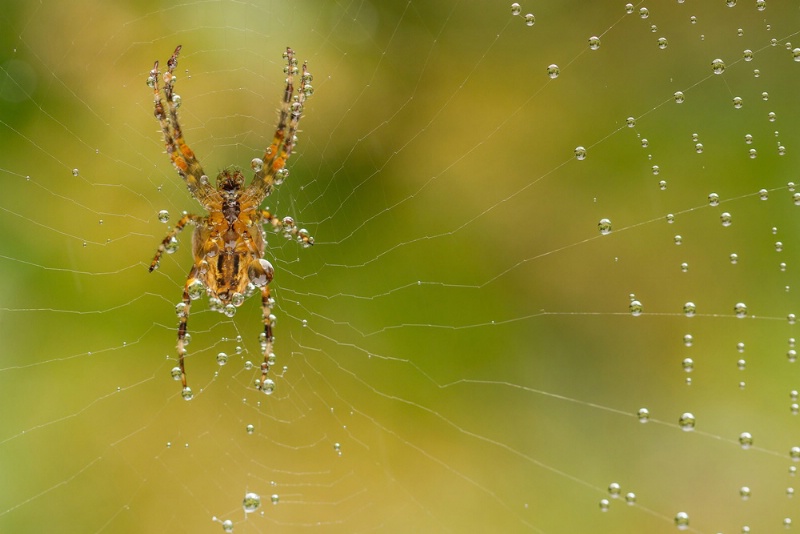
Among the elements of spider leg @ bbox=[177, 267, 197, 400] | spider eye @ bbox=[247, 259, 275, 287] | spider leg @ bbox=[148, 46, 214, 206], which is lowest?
spider leg @ bbox=[177, 267, 197, 400]

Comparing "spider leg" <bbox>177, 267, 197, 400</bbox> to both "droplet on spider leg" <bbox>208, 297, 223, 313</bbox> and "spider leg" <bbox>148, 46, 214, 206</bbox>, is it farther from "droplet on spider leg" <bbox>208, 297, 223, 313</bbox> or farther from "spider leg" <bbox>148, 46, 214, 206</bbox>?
"spider leg" <bbox>148, 46, 214, 206</bbox>

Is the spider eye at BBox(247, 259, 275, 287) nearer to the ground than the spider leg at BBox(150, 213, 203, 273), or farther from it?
nearer to the ground

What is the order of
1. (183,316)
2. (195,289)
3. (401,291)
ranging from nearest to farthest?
(195,289) → (183,316) → (401,291)

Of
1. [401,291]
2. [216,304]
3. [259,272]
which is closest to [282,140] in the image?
[259,272]

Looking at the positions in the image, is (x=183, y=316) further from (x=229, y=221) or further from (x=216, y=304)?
(x=229, y=221)

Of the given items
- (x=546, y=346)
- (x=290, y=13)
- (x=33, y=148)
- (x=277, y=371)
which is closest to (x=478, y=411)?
(x=546, y=346)

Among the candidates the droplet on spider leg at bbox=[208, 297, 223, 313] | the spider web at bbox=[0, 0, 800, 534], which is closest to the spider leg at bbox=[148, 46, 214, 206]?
the droplet on spider leg at bbox=[208, 297, 223, 313]

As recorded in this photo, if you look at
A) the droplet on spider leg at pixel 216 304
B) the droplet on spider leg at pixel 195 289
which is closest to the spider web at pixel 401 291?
the droplet on spider leg at pixel 216 304
